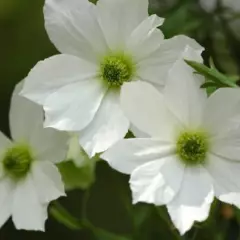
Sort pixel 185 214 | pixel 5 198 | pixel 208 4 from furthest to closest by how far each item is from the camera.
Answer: pixel 208 4, pixel 5 198, pixel 185 214

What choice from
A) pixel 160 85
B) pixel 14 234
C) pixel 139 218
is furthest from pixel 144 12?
pixel 14 234

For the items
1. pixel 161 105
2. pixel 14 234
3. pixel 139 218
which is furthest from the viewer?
pixel 14 234

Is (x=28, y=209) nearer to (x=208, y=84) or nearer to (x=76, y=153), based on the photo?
(x=76, y=153)

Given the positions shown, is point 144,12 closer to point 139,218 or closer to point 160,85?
point 160,85

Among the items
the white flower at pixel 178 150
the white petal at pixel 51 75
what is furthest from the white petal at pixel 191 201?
the white petal at pixel 51 75

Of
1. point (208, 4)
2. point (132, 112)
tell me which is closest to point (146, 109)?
point (132, 112)

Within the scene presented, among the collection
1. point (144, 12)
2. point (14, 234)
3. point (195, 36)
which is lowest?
point (14, 234)
